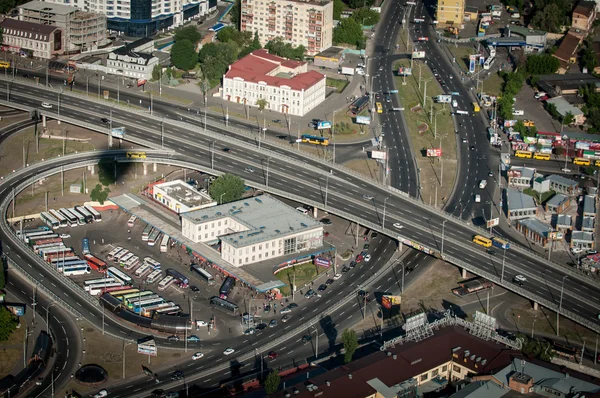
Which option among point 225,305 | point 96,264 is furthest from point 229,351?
point 96,264

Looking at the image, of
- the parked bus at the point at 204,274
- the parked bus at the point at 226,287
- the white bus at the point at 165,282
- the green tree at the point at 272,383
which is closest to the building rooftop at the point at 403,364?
the green tree at the point at 272,383

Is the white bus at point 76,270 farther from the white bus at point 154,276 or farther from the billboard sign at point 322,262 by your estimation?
the billboard sign at point 322,262

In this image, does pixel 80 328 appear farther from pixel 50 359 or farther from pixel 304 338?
pixel 304 338

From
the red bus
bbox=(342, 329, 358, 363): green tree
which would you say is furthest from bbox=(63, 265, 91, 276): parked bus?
bbox=(342, 329, 358, 363): green tree

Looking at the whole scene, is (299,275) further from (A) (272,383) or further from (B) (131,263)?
(A) (272,383)

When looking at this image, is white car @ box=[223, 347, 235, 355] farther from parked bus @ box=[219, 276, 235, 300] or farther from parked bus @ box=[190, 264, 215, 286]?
parked bus @ box=[190, 264, 215, 286]

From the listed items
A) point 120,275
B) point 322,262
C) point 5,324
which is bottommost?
point 120,275
